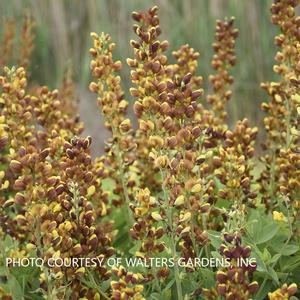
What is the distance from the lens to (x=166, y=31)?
22.3 ft

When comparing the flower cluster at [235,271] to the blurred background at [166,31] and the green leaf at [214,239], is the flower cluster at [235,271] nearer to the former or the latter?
the green leaf at [214,239]

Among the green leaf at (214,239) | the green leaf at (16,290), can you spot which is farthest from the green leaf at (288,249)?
the green leaf at (16,290)

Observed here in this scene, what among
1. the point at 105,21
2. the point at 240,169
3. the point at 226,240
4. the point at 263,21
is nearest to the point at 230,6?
the point at 263,21

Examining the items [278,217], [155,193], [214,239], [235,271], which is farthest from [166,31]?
[235,271]

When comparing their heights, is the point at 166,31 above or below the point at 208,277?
above

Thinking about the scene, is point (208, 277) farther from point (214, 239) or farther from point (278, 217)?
point (278, 217)

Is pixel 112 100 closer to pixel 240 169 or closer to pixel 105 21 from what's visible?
pixel 240 169

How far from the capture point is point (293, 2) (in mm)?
2170

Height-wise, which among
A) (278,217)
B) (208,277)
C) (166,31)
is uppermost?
(166,31)

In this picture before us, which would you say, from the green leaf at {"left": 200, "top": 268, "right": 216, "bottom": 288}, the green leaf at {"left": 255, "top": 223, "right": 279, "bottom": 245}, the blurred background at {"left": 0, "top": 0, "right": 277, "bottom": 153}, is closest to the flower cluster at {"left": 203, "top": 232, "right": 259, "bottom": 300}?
the green leaf at {"left": 200, "top": 268, "right": 216, "bottom": 288}

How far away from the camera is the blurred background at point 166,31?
264 inches

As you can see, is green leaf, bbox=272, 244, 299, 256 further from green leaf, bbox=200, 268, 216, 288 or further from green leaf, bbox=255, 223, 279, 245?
green leaf, bbox=200, 268, 216, 288

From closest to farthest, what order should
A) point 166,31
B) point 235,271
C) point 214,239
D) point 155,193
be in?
point 235,271 → point 214,239 → point 155,193 → point 166,31

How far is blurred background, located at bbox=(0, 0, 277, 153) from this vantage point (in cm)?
671
